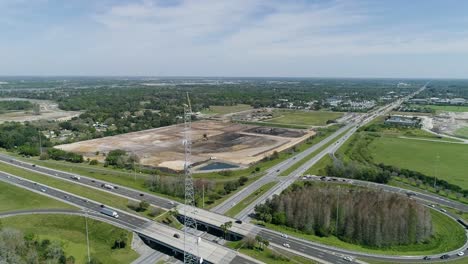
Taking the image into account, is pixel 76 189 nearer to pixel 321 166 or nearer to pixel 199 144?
pixel 199 144

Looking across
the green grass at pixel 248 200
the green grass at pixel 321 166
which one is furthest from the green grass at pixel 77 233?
the green grass at pixel 321 166

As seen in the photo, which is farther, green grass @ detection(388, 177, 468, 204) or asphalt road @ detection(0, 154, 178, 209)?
green grass @ detection(388, 177, 468, 204)

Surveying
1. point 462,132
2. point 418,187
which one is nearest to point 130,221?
point 418,187

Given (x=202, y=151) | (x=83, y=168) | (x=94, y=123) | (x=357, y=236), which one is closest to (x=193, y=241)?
(x=357, y=236)

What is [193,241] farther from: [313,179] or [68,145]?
[68,145]

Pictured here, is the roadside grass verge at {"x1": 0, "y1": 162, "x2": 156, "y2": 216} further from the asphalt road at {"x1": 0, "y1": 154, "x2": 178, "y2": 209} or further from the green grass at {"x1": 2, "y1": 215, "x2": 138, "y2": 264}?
the green grass at {"x1": 2, "y1": 215, "x2": 138, "y2": 264}

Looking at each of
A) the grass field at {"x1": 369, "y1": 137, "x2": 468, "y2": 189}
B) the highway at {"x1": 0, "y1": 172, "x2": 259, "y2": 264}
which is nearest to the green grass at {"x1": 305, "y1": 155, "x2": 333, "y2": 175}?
the grass field at {"x1": 369, "y1": 137, "x2": 468, "y2": 189}

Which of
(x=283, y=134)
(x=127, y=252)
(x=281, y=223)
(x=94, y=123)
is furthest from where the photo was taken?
(x=94, y=123)
